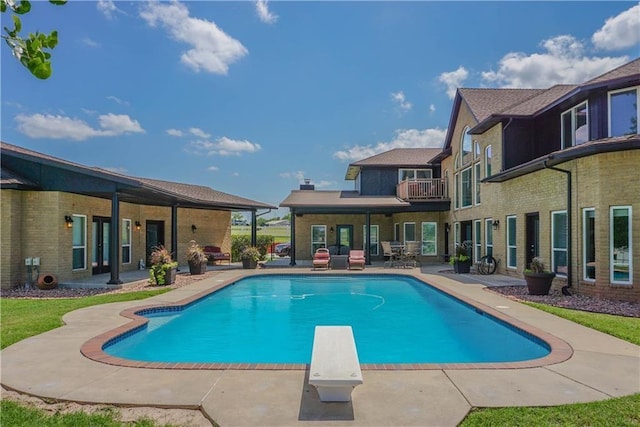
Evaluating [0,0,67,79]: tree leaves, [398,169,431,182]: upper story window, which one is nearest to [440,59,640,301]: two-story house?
[398,169,431,182]: upper story window

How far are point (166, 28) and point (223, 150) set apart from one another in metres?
18.9

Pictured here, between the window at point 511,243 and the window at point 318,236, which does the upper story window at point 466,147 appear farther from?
the window at point 318,236

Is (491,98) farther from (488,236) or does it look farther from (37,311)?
(37,311)

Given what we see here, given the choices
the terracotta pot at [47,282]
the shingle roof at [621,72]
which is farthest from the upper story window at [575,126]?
the terracotta pot at [47,282]

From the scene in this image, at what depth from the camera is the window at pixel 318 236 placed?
23625 mm

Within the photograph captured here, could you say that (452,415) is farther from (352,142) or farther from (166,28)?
(352,142)

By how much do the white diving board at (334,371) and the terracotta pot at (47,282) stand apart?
10259 millimetres

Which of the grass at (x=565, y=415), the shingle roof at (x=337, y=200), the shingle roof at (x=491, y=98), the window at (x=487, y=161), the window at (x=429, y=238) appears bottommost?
the grass at (x=565, y=415)

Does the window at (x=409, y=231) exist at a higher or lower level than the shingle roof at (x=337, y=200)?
lower

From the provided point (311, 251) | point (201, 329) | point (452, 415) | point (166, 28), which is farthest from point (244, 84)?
point (452, 415)

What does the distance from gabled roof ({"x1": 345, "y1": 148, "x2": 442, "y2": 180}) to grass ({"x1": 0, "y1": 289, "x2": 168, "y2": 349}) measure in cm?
1480

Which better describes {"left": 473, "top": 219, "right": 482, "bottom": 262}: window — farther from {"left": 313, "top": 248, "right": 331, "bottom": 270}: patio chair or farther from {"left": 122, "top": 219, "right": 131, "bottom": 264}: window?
{"left": 122, "top": 219, "right": 131, "bottom": 264}: window

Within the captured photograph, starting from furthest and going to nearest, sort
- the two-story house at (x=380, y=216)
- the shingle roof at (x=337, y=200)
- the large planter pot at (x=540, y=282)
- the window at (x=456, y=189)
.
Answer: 1. the two-story house at (x=380, y=216)
2. the shingle roof at (x=337, y=200)
3. the window at (x=456, y=189)
4. the large planter pot at (x=540, y=282)

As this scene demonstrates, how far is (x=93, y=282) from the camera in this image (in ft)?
42.2
